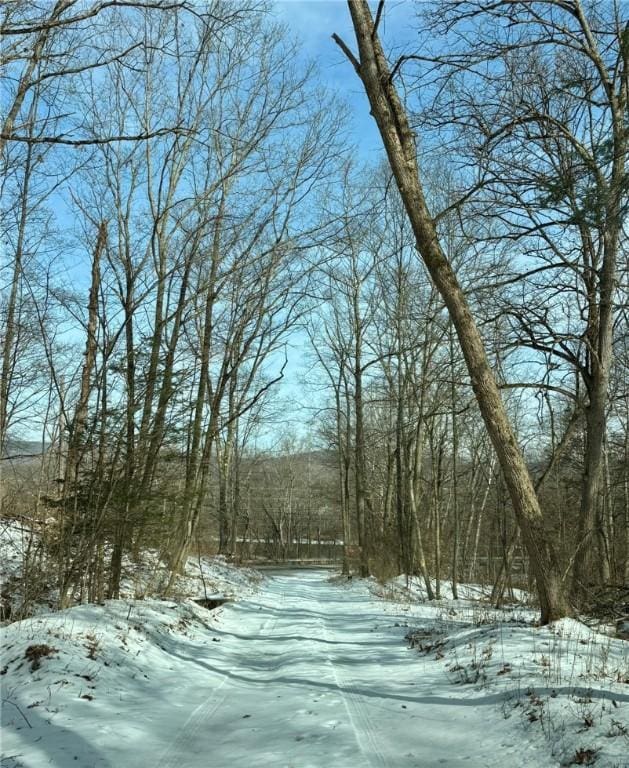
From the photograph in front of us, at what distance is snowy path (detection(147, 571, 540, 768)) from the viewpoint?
3914 mm

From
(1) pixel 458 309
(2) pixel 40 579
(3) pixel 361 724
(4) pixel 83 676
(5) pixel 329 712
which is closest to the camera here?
(3) pixel 361 724

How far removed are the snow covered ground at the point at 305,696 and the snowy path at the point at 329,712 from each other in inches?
0.7

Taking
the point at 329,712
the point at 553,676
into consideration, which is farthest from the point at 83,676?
the point at 553,676

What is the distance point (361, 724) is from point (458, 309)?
523cm

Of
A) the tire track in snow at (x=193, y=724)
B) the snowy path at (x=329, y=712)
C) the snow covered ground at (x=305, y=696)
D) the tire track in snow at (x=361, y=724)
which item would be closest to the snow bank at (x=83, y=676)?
the snow covered ground at (x=305, y=696)

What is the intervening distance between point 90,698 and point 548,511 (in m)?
23.9

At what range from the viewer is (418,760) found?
3879mm

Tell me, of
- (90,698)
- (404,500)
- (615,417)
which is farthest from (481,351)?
(615,417)

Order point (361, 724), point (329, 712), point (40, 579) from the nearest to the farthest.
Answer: point (361, 724), point (329, 712), point (40, 579)

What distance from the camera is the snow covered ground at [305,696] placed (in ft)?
12.9

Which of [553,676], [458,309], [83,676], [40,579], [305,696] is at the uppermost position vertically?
[458,309]

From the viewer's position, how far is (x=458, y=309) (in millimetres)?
8039

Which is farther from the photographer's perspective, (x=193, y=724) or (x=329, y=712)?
(x=329, y=712)

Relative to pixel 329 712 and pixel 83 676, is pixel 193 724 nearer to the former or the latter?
pixel 329 712
